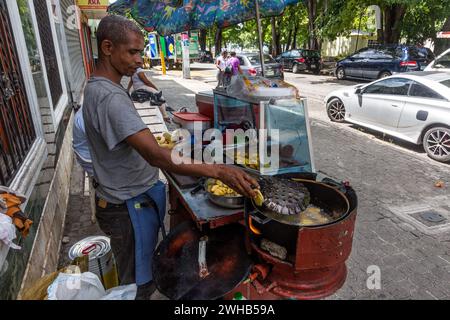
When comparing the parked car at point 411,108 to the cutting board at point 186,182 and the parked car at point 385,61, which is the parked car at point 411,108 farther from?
the parked car at point 385,61

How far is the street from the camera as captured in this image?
10.1ft

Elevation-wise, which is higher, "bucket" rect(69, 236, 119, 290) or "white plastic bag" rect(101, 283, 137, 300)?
"white plastic bag" rect(101, 283, 137, 300)

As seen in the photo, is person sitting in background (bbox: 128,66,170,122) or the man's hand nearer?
the man's hand

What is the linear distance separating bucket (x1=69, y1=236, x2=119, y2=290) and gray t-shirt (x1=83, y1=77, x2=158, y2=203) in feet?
2.13

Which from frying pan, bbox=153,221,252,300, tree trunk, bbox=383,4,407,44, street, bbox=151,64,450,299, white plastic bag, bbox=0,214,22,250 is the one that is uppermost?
tree trunk, bbox=383,4,407,44

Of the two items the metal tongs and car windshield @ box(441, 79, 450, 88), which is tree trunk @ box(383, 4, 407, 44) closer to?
car windshield @ box(441, 79, 450, 88)

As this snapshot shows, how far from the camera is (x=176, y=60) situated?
26125 mm

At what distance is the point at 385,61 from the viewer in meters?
14.4

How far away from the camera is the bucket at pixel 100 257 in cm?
247

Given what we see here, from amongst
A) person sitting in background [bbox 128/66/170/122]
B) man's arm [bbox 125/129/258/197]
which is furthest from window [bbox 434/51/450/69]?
man's arm [bbox 125/129/258/197]

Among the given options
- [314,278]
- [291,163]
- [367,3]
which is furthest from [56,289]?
[367,3]

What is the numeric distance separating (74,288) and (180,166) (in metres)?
0.99
